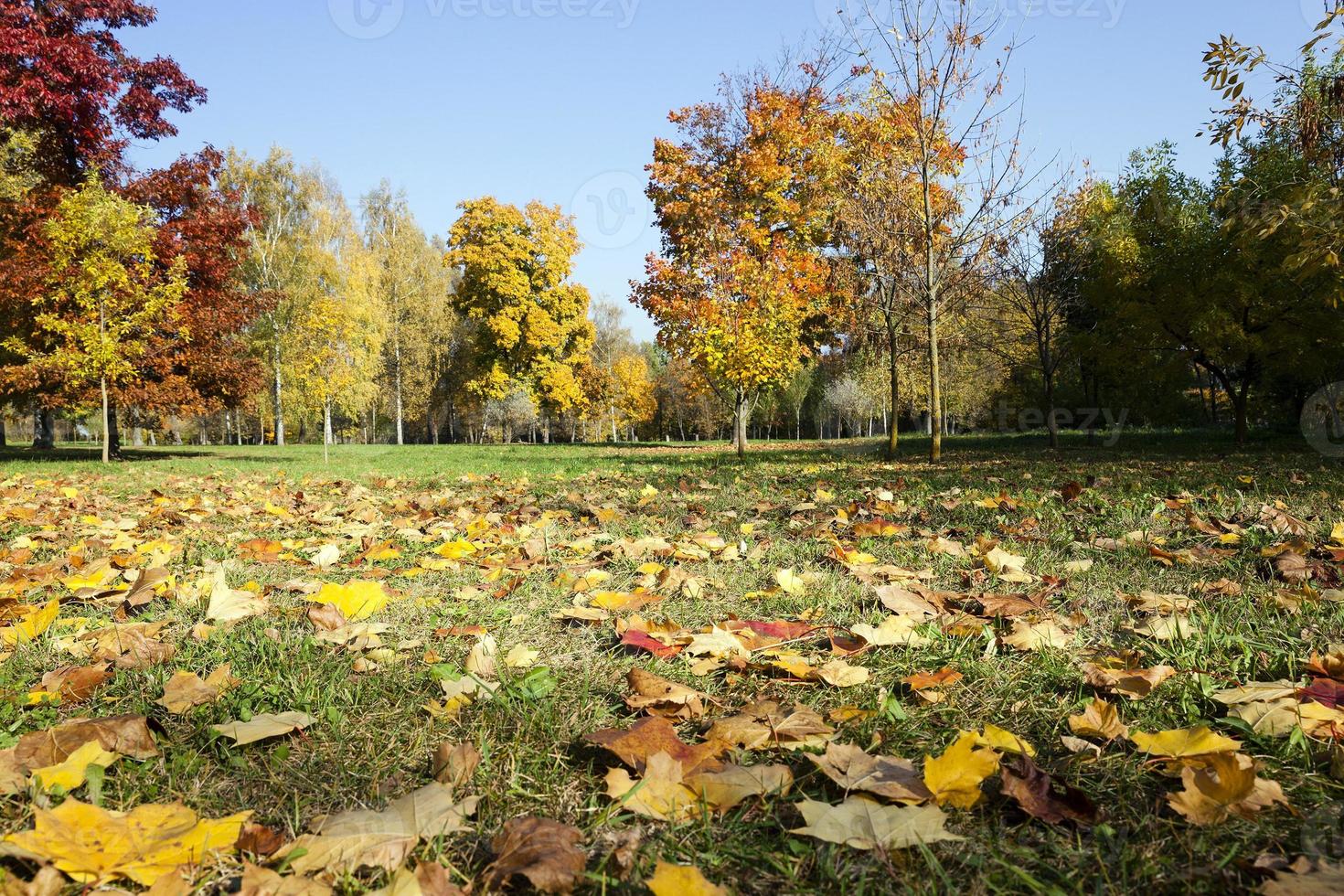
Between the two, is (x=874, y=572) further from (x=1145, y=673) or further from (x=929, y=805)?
(x=929, y=805)

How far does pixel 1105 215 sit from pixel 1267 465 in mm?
14116

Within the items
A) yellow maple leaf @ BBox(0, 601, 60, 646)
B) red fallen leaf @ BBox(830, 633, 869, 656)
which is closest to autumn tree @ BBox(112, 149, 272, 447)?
yellow maple leaf @ BBox(0, 601, 60, 646)

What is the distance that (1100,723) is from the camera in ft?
3.98

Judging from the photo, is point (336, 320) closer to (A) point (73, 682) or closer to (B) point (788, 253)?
(B) point (788, 253)

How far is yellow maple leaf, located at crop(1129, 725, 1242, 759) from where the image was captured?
1.09 meters

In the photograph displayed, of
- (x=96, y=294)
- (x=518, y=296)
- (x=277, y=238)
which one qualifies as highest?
(x=277, y=238)

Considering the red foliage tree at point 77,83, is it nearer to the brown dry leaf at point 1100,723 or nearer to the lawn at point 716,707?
the lawn at point 716,707

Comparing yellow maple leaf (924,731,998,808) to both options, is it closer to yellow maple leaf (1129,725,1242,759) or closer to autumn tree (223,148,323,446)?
yellow maple leaf (1129,725,1242,759)

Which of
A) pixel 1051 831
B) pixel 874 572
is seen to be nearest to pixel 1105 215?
pixel 874 572

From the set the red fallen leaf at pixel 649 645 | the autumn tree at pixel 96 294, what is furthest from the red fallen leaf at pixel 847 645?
the autumn tree at pixel 96 294

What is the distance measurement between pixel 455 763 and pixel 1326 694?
5.23ft

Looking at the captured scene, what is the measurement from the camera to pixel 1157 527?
10.0ft

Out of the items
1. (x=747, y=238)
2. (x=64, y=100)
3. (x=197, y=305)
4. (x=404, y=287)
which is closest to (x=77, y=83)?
(x=64, y=100)

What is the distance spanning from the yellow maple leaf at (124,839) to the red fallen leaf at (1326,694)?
183 cm
